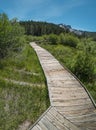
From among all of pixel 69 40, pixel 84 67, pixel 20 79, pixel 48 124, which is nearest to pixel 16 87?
pixel 20 79

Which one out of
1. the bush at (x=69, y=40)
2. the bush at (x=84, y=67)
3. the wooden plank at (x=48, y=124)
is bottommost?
the wooden plank at (x=48, y=124)

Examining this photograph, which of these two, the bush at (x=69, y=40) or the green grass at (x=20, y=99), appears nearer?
the green grass at (x=20, y=99)

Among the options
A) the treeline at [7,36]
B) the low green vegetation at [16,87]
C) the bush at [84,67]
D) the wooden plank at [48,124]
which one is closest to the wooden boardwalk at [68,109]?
the wooden plank at [48,124]

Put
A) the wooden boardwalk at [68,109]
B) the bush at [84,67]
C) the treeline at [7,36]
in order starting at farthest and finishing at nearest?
1. the treeline at [7,36]
2. the bush at [84,67]
3. the wooden boardwalk at [68,109]

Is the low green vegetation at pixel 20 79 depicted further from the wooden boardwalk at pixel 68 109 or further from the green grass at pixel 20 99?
the wooden boardwalk at pixel 68 109

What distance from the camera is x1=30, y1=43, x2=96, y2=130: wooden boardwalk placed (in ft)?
25.3

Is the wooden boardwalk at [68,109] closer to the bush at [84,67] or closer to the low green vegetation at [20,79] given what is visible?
the low green vegetation at [20,79]

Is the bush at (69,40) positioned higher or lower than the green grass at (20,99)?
higher

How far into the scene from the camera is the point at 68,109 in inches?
357

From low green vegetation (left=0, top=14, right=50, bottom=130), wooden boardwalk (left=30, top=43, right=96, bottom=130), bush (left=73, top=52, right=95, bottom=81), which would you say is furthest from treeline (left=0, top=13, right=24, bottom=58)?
wooden boardwalk (left=30, top=43, right=96, bottom=130)

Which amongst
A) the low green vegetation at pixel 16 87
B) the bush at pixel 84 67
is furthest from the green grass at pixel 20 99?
the bush at pixel 84 67

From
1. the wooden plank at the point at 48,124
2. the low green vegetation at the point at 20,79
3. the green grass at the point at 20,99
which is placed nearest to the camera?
the wooden plank at the point at 48,124

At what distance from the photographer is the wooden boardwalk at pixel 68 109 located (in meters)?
7.71

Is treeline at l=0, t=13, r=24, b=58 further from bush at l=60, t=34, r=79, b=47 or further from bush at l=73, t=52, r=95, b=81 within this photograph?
bush at l=60, t=34, r=79, b=47
